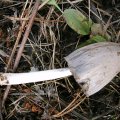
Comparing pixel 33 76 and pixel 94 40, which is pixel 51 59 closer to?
pixel 33 76

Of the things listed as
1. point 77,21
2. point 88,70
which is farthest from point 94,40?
point 88,70

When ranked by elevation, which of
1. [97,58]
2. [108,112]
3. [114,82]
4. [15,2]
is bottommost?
[108,112]

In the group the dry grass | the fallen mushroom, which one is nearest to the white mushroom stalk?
the fallen mushroom

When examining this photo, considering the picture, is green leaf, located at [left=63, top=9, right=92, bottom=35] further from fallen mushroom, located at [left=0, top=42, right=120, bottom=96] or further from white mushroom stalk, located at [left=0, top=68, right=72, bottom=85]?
white mushroom stalk, located at [left=0, top=68, right=72, bottom=85]

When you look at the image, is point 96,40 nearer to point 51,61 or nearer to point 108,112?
point 51,61

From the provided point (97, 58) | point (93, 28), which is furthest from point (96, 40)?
point (97, 58)

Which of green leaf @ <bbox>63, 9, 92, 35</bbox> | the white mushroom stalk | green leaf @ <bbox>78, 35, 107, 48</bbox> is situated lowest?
the white mushroom stalk
